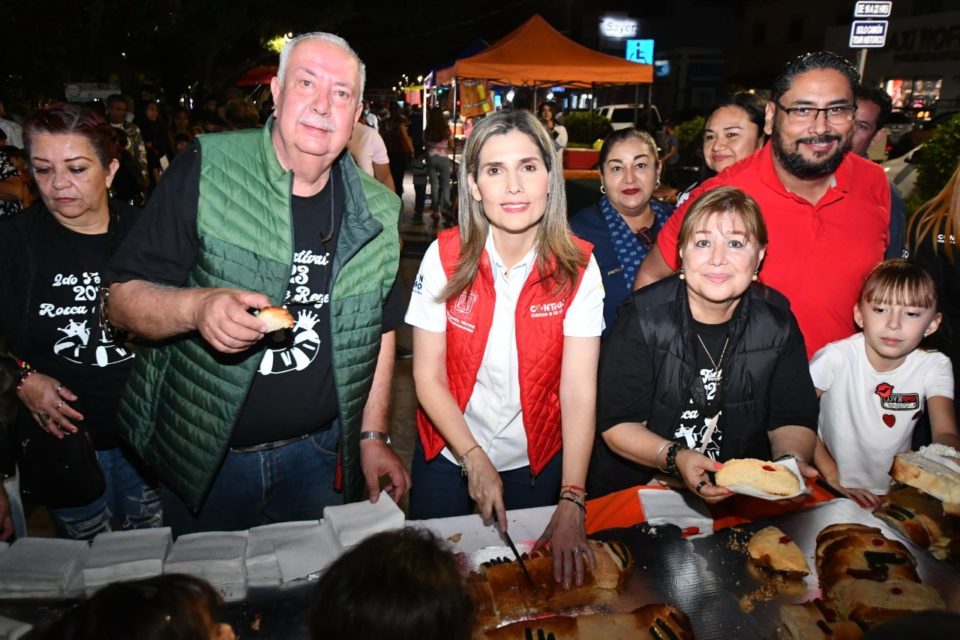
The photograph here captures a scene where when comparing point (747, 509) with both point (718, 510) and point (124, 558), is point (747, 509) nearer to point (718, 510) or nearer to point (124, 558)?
point (718, 510)

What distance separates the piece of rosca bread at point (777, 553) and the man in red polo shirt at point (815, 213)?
1255mm

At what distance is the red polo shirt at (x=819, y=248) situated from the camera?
3031 millimetres

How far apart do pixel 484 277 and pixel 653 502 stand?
101 cm

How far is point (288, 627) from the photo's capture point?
1.77 meters

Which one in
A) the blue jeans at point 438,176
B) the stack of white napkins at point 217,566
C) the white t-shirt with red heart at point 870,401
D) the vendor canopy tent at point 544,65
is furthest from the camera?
the blue jeans at point 438,176

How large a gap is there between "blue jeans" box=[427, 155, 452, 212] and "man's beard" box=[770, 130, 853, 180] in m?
10.8

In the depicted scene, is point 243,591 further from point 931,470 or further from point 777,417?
point 931,470

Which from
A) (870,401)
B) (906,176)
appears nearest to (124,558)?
(870,401)

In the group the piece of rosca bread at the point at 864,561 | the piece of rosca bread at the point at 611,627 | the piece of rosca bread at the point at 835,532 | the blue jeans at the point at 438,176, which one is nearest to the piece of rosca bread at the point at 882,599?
the piece of rosca bread at the point at 864,561

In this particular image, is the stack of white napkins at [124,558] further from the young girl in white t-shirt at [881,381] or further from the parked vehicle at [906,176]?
the parked vehicle at [906,176]

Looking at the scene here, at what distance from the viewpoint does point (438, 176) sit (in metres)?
13.6

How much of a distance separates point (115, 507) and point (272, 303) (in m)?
1.32

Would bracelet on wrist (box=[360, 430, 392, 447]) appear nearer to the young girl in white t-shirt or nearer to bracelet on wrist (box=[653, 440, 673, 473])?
bracelet on wrist (box=[653, 440, 673, 473])

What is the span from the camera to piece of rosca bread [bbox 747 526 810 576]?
2.00m
